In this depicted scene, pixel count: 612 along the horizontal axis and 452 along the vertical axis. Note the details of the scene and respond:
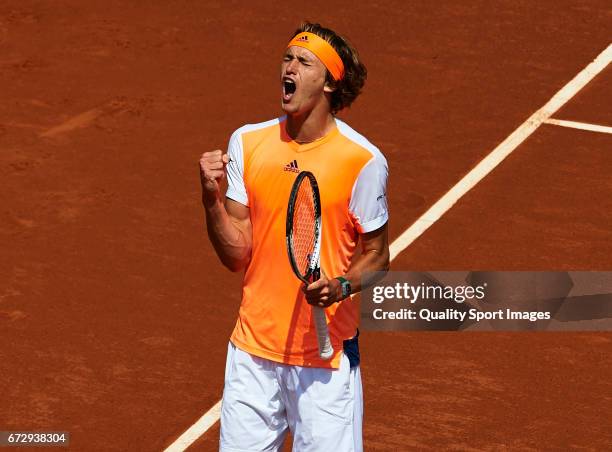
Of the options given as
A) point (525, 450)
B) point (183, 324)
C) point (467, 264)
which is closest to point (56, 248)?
point (183, 324)

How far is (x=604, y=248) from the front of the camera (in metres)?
12.5

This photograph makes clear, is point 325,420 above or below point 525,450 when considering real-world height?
above

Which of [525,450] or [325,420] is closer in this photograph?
[325,420]

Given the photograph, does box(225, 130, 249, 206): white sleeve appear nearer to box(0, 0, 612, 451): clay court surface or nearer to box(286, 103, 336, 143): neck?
box(286, 103, 336, 143): neck

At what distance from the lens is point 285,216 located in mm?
7789

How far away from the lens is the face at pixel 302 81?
25.5 ft

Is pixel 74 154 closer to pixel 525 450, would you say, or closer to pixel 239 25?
pixel 239 25

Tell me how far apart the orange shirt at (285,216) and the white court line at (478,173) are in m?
2.40

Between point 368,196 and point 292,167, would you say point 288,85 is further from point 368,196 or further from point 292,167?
point 368,196

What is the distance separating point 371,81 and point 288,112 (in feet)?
25.6

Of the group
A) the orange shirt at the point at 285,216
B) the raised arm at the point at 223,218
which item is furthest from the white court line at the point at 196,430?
the raised arm at the point at 223,218

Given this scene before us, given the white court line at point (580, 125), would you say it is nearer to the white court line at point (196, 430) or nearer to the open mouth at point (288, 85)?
the white court line at point (196, 430)

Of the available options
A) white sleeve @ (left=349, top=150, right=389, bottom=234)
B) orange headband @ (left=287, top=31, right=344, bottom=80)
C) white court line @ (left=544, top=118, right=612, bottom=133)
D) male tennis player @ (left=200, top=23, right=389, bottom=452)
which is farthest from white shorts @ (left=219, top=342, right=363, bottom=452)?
white court line @ (left=544, top=118, right=612, bottom=133)

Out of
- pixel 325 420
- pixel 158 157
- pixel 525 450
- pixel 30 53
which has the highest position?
pixel 30 53
